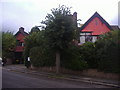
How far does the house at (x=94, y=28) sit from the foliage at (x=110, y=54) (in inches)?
391

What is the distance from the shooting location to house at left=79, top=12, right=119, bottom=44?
1102 inches

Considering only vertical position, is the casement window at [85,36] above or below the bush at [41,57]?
above

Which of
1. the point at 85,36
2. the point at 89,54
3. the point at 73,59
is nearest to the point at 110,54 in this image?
the point at 89,54

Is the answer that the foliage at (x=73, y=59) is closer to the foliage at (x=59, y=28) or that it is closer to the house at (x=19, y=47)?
the foliage at (x=59, y=28)

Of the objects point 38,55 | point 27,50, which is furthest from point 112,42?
point 27,50

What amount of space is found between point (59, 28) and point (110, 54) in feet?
Answer: 18.8

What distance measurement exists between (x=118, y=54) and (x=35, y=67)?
13.1 metres

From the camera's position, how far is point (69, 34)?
18.8 metres

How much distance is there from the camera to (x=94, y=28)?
28.4m

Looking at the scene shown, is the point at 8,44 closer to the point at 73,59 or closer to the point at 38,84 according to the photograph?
the point at 73,59

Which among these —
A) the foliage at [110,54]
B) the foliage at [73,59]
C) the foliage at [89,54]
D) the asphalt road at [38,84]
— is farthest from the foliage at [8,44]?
the foliage at [110,54]

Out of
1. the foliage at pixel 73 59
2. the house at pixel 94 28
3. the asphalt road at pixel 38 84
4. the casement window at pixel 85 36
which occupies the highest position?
the house at pixel 94 28

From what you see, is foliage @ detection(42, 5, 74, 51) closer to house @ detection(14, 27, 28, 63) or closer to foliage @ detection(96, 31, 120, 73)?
foliage @ detection(96, 31, 120, 73)

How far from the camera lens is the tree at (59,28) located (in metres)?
18.5
